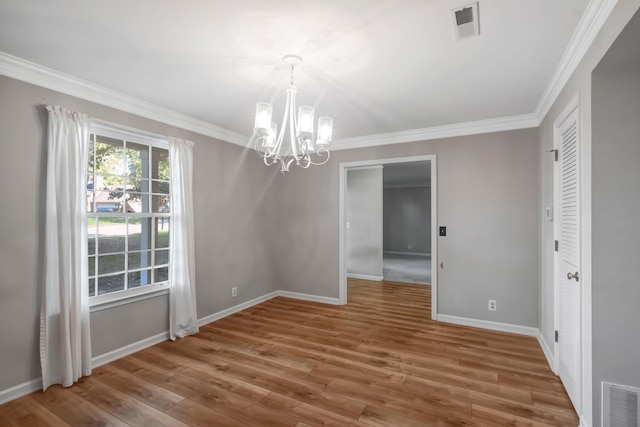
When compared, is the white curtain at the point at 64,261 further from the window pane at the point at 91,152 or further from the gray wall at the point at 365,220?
the gray wall at the point at 365,220

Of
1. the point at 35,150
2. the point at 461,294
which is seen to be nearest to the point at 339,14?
the point at 35,150

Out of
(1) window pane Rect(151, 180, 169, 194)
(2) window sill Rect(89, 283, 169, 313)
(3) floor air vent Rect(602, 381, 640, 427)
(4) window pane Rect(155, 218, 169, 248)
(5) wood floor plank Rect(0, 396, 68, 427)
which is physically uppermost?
(1) window pane Rect(151, 180, 169, 194)

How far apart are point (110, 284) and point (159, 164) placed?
139cm

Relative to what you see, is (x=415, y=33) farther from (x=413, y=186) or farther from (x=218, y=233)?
(x=413, y=186)

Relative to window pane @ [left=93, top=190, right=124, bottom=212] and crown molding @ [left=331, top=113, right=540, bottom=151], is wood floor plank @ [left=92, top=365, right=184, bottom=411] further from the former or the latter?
crown molding @ [left=331, top=113, right=540, bottom=151]

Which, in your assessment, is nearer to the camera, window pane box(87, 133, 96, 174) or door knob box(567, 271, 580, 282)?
door knob box(567, 271, 580, 282)

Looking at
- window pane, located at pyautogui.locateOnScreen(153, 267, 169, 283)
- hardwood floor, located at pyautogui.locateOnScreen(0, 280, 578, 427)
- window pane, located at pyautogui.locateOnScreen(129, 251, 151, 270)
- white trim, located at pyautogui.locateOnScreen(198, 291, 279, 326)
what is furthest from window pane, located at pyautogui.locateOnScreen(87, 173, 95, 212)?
white trim, located at pyautogui.locateOnScreen(198, 291, 279, 326)

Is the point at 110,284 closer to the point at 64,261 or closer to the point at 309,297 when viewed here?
the point at 64,261

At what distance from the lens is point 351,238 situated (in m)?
6.84

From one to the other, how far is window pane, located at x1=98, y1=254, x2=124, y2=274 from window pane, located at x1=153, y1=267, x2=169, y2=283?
15.6 inches

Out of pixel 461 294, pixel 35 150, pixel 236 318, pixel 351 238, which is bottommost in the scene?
pixel 236 318

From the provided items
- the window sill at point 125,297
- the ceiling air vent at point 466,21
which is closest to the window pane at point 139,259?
the window sill at point 125,297

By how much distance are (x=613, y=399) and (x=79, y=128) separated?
429cm

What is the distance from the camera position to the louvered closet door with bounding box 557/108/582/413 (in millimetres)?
2093
